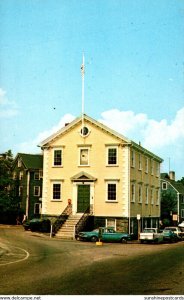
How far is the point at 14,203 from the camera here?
4603 centimetres

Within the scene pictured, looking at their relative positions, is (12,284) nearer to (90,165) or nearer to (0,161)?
(90,165)

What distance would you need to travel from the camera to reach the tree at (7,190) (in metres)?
44.5

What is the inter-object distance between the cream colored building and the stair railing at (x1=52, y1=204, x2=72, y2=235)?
15.4 inches

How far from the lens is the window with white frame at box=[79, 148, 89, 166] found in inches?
1491

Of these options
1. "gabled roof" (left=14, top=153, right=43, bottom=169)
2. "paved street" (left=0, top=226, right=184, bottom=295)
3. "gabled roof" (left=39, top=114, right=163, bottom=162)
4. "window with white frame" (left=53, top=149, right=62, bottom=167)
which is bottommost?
"paved street" (left=0, top=226, right=184, bottom=295)

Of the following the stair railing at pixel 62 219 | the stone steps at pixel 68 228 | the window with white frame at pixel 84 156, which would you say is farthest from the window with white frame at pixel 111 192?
the stair railing at pixel 62 219

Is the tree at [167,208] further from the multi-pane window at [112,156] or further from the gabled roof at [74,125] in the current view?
the gabled roof at [74,125]

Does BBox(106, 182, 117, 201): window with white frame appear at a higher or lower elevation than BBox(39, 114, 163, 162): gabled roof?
lower

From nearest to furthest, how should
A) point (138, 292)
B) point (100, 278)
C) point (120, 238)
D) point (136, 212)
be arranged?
point (138, 292) < point (100, 278) < point (120, 238) < point (136, 212)

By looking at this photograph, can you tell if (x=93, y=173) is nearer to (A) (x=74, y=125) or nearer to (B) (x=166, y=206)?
(A) (x=74, y=125)

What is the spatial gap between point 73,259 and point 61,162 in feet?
66.1

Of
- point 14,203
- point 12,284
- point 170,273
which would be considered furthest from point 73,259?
point 14,203

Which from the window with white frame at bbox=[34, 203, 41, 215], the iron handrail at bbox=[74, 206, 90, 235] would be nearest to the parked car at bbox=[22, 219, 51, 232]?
the iron handrail at bbox=[74, 206, 90, 235]

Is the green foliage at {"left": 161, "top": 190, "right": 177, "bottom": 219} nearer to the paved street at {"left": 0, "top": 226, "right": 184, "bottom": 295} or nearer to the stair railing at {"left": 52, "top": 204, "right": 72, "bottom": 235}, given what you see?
the stair railing at {"left": 52, "top": 204, "right": 72, "bottom": 235}
